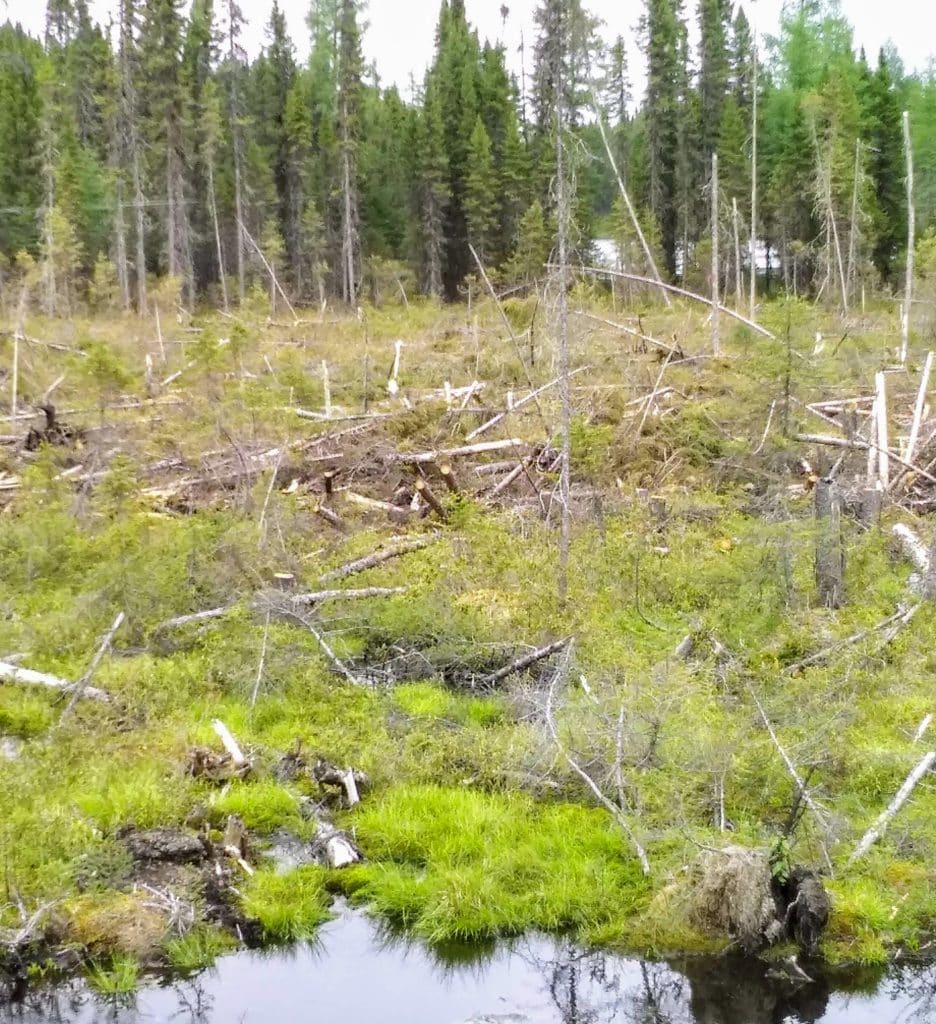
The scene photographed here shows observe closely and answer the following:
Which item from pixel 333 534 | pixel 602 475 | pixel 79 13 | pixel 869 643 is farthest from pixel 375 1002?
pixel 79 13

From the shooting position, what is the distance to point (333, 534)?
503 inches

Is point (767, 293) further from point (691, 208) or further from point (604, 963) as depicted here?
point (604, 963)

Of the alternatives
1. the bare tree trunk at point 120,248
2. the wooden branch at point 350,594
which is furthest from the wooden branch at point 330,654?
the bare tree trunk at point 120,248

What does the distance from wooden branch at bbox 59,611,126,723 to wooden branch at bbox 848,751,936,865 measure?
5.72 meters

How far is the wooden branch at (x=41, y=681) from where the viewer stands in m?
8.30

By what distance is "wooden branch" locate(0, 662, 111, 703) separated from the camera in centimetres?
830

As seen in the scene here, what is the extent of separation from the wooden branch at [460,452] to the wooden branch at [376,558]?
2.50m

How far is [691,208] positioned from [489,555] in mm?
37334

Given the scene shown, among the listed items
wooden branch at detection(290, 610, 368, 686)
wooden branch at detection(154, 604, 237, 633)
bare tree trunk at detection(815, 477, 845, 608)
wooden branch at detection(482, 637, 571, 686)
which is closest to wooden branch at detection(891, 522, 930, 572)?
bare tree trunk at detection(815, 477, 845, 608)

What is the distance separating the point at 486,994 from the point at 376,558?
652 centimetres

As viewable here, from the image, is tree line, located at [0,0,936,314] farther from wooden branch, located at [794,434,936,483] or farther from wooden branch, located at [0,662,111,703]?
wooden branch, located at [0,662,111,703]

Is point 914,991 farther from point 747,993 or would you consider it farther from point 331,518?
point 331,518

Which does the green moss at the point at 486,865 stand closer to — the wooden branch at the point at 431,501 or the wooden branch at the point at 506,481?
the wooden branch at the point at 431,501

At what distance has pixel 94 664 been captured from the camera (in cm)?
797
